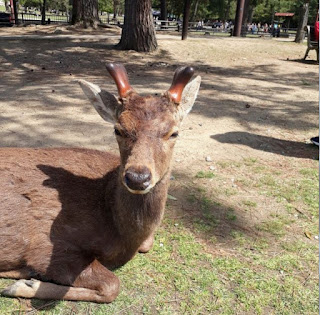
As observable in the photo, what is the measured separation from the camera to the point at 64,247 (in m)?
3.19

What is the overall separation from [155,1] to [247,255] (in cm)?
5893

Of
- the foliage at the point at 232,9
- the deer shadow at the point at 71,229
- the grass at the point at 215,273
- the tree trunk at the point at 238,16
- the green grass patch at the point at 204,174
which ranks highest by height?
the foliage at the point at 232,9

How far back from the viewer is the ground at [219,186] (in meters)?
3.30

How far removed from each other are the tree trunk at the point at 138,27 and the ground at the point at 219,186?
8.94ft

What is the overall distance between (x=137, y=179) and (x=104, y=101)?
43.2 inches

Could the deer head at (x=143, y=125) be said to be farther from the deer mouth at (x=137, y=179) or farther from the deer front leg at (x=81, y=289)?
the deer front leg at (x=81, y=289)

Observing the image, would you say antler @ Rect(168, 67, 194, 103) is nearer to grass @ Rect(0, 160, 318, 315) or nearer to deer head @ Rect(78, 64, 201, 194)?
deer head @ Rect(78, 64, 201, 194)

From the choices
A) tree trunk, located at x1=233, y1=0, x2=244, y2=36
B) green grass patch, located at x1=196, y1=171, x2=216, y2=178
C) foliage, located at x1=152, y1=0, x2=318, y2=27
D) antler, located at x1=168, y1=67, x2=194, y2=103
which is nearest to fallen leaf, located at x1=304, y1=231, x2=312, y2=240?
green grass patch, located at x1=196, y1=171, x2=216, y2=178

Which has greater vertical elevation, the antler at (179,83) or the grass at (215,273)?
the antler at (179,83)

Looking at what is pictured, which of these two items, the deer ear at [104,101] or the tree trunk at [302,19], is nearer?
the deer ear at [104,101]

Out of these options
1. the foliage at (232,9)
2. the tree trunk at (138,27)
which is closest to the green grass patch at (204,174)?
the tree trunk at (138,27)

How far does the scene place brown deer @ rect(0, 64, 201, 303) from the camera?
304cm

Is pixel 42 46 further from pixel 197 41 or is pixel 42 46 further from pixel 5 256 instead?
pixel 5 256

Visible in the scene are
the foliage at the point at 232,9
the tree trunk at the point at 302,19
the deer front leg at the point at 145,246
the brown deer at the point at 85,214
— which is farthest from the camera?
the foliage at the point at 232,9
